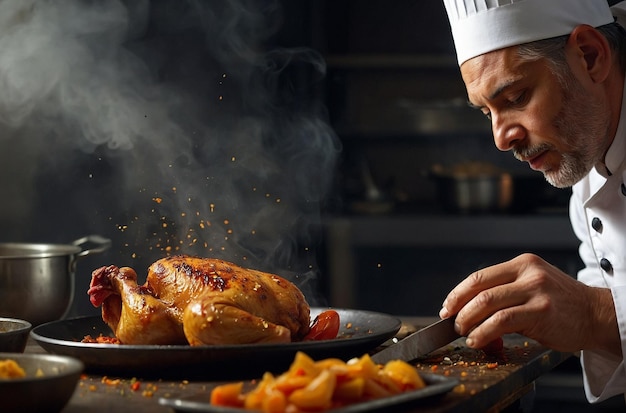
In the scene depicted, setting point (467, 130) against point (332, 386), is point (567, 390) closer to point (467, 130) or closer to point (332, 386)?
point (467, 130)

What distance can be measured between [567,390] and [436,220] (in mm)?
1073

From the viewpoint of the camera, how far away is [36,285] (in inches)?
80.4

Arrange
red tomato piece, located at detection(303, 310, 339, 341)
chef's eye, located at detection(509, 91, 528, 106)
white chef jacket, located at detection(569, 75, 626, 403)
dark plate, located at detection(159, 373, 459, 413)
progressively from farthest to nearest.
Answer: white chef jacket, located at detection(569, 75, 626, 403)
chef's eye, located at detection(509, 91, 528, 106)
red tomato piece, located at detection(303, 310, 339, 341)
dark plate, located at detection(159, 373, 459, 413)

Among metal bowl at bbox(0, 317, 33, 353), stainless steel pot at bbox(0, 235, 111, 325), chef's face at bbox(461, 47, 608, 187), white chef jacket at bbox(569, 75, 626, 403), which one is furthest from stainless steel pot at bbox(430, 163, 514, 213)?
metal bowl at bbox(0, 317, 33, 353)

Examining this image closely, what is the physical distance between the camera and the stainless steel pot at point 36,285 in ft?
6.63

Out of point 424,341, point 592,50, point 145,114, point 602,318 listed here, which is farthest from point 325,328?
point 145,114

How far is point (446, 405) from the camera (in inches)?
52.2

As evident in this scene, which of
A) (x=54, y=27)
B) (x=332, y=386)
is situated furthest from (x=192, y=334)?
(x=54, y=27)

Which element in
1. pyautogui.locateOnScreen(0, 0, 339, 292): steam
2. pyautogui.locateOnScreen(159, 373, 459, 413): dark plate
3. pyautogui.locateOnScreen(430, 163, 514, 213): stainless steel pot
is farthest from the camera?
pyautogui.locateOnScreen(430, 163, 514, 213): stainless steel pot

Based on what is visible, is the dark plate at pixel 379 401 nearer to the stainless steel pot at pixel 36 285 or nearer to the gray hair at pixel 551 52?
the stainless steel pot at pixel 36 285

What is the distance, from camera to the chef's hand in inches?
66.3

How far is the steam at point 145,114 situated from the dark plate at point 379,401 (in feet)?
6.55

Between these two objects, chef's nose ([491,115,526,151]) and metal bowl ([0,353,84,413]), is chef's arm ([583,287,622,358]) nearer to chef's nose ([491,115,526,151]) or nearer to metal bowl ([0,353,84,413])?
chef's nose ([491,115,526,151])

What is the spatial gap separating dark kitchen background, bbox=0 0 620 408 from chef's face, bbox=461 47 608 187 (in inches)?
45.2
